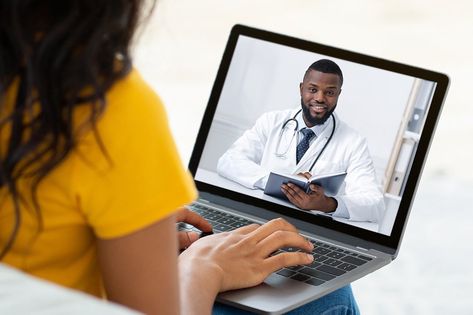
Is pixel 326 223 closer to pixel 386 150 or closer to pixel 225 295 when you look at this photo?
pixel 386 150

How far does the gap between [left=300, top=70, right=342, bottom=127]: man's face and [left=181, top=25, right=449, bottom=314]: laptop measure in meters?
0.01

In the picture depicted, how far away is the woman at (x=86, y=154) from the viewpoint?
2.34 ft

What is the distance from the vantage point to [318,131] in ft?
4.49

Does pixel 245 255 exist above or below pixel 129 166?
below

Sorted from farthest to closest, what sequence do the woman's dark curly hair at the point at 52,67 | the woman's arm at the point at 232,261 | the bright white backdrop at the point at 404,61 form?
the bright white backdrop at the point at 404,61 → the woman's arm at the point at 232,261 → the woman's dark curly hair at the point at 52,67

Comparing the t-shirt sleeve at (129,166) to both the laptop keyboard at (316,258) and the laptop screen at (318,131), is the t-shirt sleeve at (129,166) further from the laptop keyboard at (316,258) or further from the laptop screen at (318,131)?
the laptop screen at (318,131)

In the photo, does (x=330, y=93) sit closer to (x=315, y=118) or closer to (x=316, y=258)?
(x=315, y=118)

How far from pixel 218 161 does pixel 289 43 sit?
0.22 meters

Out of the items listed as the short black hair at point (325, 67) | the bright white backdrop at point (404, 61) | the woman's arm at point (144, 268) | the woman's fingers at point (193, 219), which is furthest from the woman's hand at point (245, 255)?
the bright white backdrop at point (404, 61)

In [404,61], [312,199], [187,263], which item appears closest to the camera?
[187,263]

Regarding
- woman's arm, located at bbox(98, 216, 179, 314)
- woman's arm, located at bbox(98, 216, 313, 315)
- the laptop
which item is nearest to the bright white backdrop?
the laptop

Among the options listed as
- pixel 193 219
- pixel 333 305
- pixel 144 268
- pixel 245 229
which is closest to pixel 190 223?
pixel 193 219

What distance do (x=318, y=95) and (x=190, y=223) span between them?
31 centimetres

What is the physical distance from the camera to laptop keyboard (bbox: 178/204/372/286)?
1167 mm
